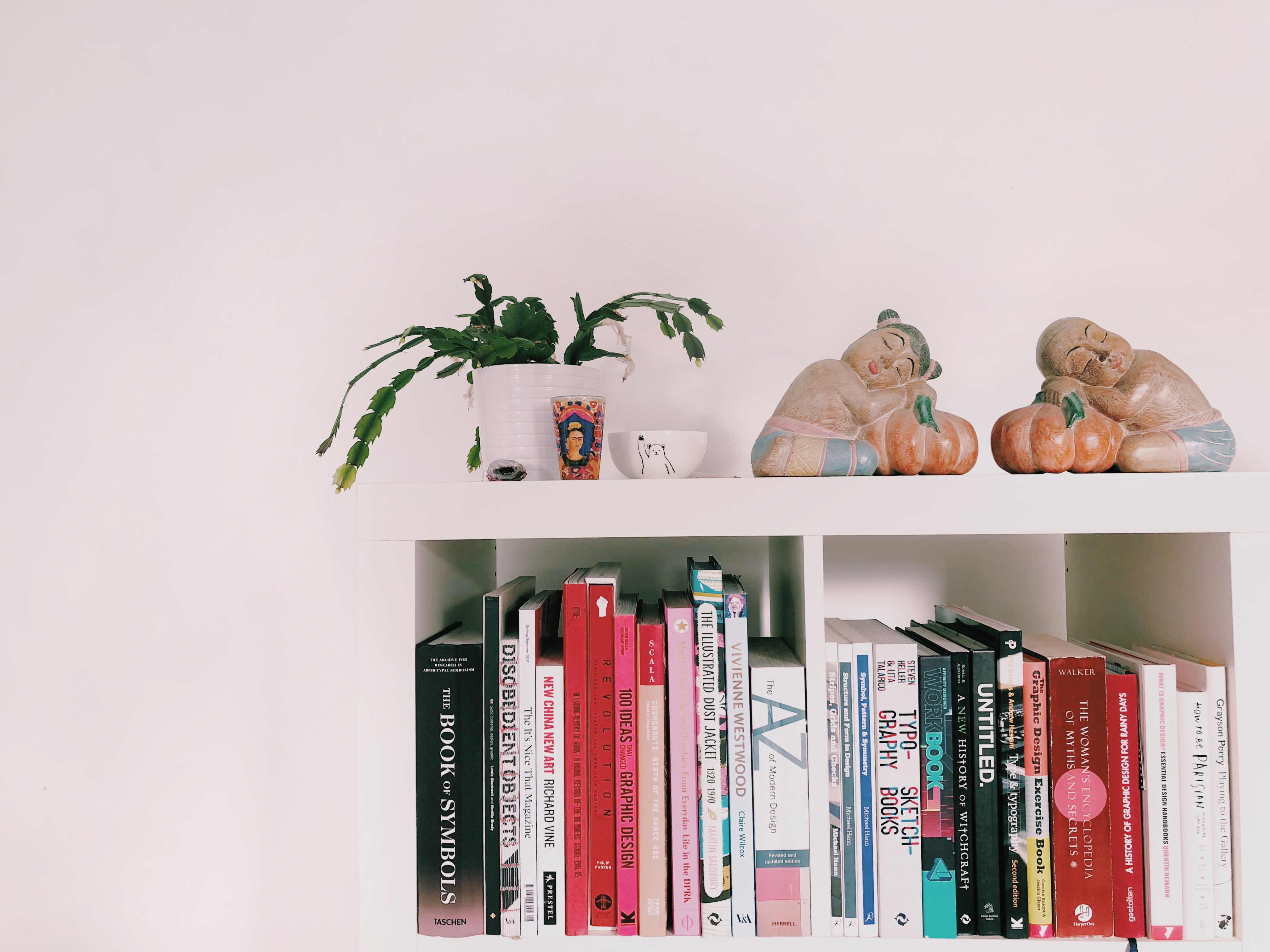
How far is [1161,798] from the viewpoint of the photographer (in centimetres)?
66

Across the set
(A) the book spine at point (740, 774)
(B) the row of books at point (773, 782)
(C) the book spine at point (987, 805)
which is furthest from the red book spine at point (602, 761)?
(C) the book spine at point (987, 805)

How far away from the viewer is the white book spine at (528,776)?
2.23ft

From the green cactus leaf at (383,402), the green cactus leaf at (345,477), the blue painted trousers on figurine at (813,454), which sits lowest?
the green cactus leaf at (345,477)

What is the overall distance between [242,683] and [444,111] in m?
0.82

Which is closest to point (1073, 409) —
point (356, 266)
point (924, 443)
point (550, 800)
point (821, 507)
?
point (924, 443)

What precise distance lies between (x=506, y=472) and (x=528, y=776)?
27 centimetres

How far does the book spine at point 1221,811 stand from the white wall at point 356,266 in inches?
16.1

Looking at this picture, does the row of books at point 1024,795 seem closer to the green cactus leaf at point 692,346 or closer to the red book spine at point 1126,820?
the red book spine at point 1126,820

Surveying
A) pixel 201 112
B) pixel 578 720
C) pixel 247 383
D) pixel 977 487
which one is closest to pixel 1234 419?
pixel 977 487

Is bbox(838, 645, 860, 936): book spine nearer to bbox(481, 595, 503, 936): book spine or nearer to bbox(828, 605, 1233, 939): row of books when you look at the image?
bbox(828, 605, 1233, 939): row of books

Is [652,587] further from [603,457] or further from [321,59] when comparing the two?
[321,59]

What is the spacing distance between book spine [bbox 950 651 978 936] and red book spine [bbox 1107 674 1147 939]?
0.12 meters

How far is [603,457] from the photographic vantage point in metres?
1.05

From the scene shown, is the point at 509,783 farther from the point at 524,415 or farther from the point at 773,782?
the point at 524,415
